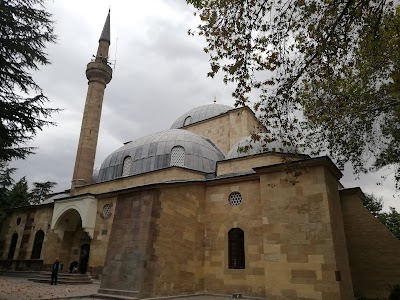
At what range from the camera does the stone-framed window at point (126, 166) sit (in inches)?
663

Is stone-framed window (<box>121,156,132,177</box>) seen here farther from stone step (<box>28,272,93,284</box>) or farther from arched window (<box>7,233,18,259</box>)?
arched window (<box>7,233,18,259</box>)

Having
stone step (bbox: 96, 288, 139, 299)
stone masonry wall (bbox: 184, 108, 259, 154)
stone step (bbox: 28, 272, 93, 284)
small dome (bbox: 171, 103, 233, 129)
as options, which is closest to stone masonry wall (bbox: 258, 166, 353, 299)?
stone step (bbox: 96, 288, 139, 299)

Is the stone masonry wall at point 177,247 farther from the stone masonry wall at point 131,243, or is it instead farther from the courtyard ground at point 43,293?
the courtyard ground at point 43,293

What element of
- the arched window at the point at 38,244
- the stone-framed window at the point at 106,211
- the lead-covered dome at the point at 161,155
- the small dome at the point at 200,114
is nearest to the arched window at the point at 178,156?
the lead-covered dome at the point at 161,155

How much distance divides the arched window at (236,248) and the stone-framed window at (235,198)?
3.44 feet

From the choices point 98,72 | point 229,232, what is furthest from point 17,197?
point 229,232

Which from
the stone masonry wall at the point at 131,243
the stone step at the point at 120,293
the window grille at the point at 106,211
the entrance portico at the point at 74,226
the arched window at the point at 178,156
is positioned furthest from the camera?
the arched window at the point at 178,156

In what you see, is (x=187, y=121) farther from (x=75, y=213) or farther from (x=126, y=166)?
(x=75, y=213)

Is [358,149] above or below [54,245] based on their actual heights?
above

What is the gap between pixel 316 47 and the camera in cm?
605

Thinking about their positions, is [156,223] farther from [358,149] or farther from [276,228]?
[358,149]

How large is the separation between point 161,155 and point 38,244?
9443 millimetres

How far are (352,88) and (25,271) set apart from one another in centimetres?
1858

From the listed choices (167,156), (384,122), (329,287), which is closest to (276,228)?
(329,287)
